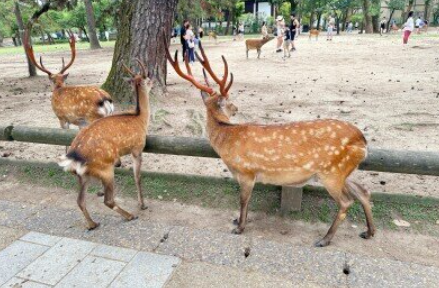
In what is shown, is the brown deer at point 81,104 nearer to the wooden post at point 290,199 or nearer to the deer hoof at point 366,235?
the wooden post at point 290,199

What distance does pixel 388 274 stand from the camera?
2.61 meters

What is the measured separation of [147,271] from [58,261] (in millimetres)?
751

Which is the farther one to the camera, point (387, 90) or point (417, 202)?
point (387, 90)

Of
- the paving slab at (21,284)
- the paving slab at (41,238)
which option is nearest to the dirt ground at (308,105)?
the paving slab at (41,238)

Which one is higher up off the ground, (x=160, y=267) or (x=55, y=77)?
(x=55, y=77)

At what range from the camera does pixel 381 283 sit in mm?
2539

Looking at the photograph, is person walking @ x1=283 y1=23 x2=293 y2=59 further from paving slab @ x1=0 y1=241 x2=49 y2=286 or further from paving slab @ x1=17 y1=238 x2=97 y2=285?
paving slab @ x1=0 y1=241 x2=49 y2=286

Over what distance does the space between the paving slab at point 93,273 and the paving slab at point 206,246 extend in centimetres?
39

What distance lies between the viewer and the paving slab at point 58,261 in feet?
8.86

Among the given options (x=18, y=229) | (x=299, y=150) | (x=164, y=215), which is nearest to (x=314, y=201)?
(x=299, y=150)

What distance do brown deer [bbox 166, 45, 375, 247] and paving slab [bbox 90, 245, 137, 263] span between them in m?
0.94

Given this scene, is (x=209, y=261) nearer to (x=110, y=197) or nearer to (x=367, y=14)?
(x=110, y=197)

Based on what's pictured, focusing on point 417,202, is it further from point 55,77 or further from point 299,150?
point 55,77

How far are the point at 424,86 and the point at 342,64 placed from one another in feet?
13.8
